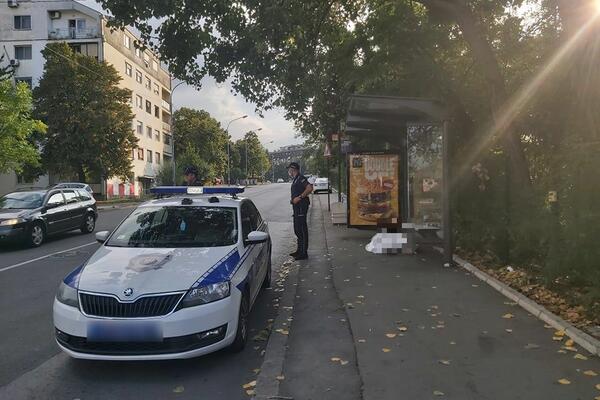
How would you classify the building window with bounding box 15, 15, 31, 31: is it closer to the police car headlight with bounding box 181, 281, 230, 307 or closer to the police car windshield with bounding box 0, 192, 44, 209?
the police car windshield with bounding box 0, 192, 44, 209

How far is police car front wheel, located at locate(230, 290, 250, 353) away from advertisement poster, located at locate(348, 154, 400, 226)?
8.15 metres

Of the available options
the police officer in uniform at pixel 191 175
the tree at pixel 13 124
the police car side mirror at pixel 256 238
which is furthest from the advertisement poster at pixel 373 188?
the tree at pixel 13 124

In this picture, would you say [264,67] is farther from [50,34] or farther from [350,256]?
[50,34]

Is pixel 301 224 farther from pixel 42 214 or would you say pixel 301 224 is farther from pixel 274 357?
pixel 42 214

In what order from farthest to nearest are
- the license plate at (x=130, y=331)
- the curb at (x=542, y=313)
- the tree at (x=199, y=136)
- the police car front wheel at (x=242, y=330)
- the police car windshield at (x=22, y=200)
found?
the tree at (x=199, y=136), the police car windshield at (x=22, y=200), the police car front wheel at (x=242, y=330), the curb at (x=542, y=313), the license plate at (x=130, y=331)

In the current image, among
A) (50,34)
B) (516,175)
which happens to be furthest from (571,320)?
(50,34)

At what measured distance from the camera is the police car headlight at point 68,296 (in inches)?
187

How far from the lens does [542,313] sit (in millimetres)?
5922

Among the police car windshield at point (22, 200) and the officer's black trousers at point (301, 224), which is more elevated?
the police car windshield at point (22, 200)

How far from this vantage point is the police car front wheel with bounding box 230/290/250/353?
5172 millimetres

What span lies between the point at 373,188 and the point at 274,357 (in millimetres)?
8684

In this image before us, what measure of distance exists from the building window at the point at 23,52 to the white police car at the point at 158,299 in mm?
52856

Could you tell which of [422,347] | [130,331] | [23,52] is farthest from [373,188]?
[23,52]

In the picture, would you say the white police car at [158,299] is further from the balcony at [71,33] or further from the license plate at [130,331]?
the balcony at [71,33]
